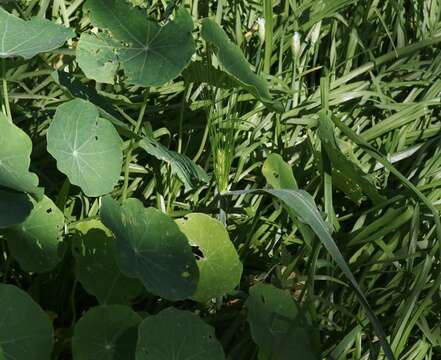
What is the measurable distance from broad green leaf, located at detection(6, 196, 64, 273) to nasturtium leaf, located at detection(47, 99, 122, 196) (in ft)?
0.25

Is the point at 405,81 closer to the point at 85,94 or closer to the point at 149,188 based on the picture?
the point at 149,188

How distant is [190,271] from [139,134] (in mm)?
378

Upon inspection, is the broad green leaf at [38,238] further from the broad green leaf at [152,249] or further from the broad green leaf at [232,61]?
the broad green leaf at [232,61]

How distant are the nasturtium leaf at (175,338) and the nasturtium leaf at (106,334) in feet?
0.25

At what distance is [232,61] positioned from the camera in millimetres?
1771

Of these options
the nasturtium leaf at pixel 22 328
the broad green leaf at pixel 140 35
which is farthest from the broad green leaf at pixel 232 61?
the nasturtium leaf at pixel 22 328

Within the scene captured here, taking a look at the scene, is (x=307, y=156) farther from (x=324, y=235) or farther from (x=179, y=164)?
(x=324, y=235)

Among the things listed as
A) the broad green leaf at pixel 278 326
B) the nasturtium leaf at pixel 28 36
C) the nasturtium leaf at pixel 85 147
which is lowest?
the broad green leaf at pixel 278 326

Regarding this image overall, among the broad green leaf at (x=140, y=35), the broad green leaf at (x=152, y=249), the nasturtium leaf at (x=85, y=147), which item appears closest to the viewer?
the broad green leaf at (x=152, y=249)

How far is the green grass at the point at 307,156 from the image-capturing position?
176cm

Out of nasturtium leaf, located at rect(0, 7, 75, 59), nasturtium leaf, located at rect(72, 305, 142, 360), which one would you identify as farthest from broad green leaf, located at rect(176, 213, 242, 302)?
nasturtium leaf, located at rect(0, 7, 75, 59)

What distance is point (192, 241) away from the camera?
1668 millimetres

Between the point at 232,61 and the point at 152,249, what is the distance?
1.46 ft

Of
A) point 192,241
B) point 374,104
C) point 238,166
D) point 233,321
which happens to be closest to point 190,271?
point 192,241
